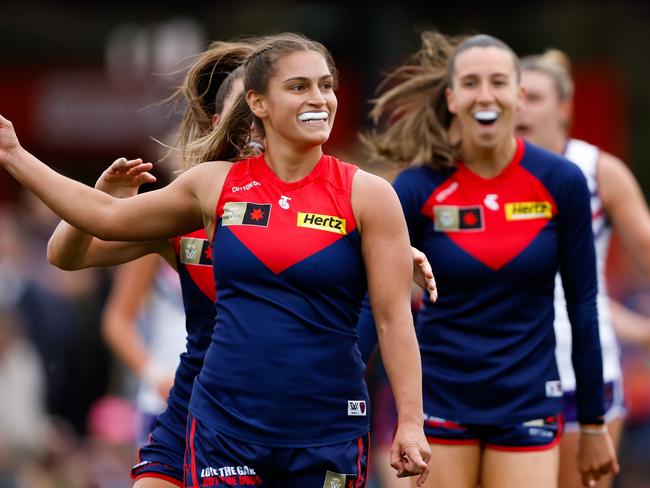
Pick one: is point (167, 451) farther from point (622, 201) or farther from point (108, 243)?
point (622, 201)

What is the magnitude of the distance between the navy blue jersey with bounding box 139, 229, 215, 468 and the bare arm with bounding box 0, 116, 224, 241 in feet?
1.65

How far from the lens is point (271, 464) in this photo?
5074 mm

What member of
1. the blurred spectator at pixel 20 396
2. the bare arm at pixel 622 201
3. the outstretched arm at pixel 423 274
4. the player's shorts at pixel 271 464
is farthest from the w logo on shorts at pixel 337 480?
the blurred spectator at pixel 20 396

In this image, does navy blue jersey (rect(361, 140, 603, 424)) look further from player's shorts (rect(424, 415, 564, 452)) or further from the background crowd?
the background crowd

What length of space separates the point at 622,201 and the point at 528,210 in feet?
3.35

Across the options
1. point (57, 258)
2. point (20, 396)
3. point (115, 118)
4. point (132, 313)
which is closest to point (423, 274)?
point (57, 258)

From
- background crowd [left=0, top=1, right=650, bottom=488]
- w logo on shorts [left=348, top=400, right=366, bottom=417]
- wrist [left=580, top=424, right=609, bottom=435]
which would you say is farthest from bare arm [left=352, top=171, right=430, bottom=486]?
background crowd [left=0, top=1, right=650, bottom=488]

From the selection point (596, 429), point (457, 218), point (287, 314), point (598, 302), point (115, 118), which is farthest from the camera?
point (115, 118)

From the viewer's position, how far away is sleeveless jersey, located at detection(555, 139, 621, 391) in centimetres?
687

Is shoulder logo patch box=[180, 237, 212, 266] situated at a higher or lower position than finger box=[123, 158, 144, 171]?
lower

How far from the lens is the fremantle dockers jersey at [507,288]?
20.4ft

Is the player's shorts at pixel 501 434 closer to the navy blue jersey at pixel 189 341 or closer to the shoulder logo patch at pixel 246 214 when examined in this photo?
the navy blue jersey at pixel 189 341

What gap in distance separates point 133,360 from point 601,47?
52.2 feet

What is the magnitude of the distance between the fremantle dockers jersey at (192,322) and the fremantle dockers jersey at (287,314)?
0.57m
